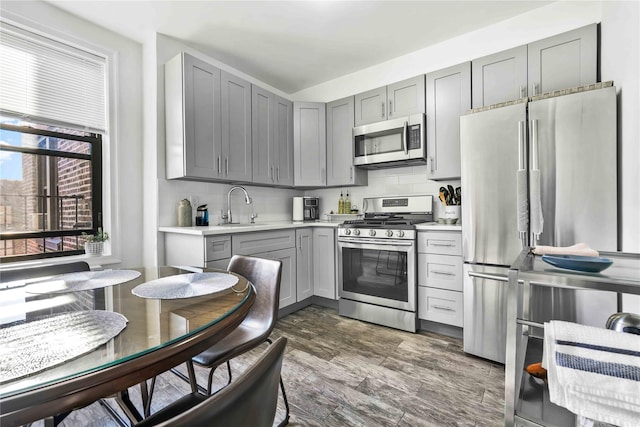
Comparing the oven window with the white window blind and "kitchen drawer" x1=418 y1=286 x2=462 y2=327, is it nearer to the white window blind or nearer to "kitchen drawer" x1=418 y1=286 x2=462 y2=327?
"kitchen drawer" x1=418 y1=286 x2=462 y2=327

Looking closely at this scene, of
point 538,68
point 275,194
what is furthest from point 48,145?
point 538,68

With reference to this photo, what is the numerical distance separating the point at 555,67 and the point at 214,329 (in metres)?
2.92

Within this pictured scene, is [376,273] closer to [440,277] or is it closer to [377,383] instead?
[440,277]

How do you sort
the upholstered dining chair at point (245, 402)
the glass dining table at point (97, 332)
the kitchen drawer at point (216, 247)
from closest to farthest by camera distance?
A: the upholstered dining chair at point (245, 402)
the glass dining table at point (97, 332)
the kitchen drawer at point (216, 247)

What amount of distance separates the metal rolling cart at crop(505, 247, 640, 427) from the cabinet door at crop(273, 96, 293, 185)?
2.81 m

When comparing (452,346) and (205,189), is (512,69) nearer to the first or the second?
(452,346)

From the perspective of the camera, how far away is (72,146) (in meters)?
2.41

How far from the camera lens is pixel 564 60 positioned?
2.20 meters

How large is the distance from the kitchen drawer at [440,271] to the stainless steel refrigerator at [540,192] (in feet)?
0.68

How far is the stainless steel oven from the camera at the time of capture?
256cm

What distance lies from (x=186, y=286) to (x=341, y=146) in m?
2.58

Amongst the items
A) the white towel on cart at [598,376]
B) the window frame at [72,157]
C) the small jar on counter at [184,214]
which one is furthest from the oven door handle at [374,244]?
the window frame at [72,157]

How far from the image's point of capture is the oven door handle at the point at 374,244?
8.44 feet

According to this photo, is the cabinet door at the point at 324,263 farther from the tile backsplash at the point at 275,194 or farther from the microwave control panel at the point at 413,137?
the microwave control panel at the point at 413,137
